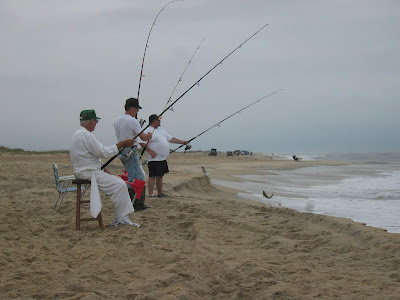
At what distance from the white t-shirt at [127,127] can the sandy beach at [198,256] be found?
44.8 inches

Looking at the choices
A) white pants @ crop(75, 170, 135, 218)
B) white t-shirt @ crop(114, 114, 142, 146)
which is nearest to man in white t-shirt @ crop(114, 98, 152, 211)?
white t-shirt @ crop(114, 114, 142, 146)

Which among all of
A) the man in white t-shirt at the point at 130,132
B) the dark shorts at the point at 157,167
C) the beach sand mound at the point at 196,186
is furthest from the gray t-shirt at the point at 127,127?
the beach sand mound at the point at 196,186

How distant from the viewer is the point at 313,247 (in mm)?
4449

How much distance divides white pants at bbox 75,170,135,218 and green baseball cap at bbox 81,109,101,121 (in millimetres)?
622

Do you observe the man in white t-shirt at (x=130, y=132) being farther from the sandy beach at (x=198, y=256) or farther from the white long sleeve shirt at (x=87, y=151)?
the white long sleeve shirt at (x=87, y=151)

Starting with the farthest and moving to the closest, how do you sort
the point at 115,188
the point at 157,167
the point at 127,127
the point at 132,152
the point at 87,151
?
the point at 157,167, the point at 127,127, the point at 132,152, the point at 115,188, the point at 87,151

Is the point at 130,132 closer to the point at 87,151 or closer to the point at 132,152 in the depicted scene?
the point at 132,152

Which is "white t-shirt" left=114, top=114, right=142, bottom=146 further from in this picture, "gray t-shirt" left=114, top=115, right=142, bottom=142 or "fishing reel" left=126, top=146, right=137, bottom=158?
"fishing reel" left=126, top=146, right=137, bottom=158

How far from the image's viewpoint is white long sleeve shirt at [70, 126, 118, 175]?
5062 mm

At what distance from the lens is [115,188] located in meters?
5.30

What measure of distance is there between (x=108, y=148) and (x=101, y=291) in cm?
225

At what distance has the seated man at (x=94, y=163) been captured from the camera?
5062 millimetres

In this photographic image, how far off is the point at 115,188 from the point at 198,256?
1747 mm

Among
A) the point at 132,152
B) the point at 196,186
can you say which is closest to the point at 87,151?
the point at 132,152
